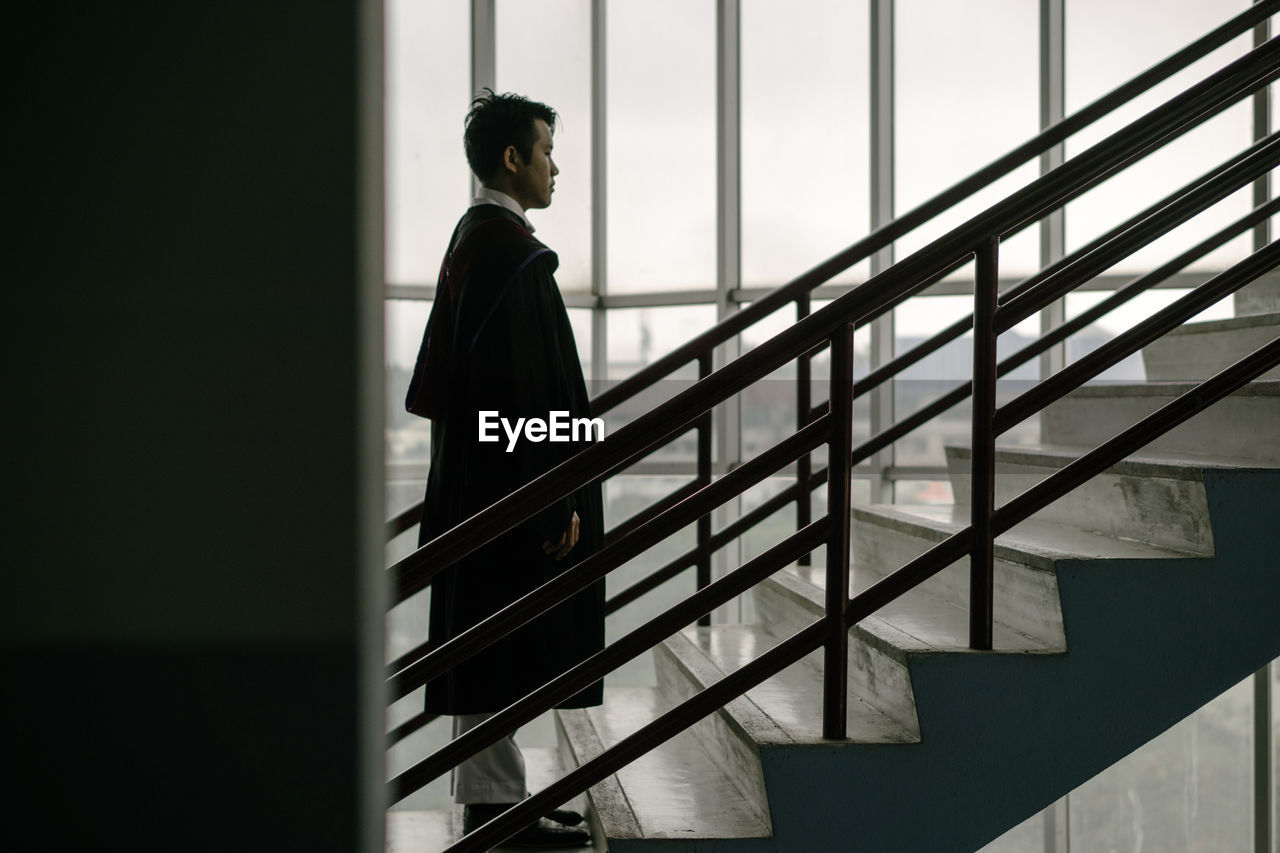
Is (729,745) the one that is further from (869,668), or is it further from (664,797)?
(869,668)

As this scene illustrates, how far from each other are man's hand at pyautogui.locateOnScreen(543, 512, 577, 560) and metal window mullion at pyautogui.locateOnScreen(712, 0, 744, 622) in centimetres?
347

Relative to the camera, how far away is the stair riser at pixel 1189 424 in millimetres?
1974

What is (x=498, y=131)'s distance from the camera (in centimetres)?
202

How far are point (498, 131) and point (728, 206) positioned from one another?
351 cm

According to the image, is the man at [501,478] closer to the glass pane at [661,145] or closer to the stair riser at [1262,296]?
the stair riser at [1262,296]

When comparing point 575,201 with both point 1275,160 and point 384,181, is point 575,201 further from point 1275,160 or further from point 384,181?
point 384,181

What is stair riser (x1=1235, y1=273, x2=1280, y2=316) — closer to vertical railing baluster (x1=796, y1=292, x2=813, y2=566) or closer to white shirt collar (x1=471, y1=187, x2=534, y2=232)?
vertical railing baluster (x1=796, y1=292, x2=813, y2=566)

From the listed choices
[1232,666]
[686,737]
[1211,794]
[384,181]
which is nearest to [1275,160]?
[1232,666]

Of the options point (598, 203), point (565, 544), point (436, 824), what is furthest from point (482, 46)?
point (436, 824)

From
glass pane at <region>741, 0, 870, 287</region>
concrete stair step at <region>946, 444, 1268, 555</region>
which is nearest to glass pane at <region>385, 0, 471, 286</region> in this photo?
glass pane at <region>741, 0, 870, 287</region>

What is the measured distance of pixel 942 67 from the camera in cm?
527

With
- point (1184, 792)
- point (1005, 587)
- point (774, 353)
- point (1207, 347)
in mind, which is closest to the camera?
point (774, 353)

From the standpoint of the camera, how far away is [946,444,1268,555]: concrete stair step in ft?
5.73

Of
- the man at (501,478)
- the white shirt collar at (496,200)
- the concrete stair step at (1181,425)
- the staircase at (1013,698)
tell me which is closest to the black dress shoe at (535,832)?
the man at (501,478)
